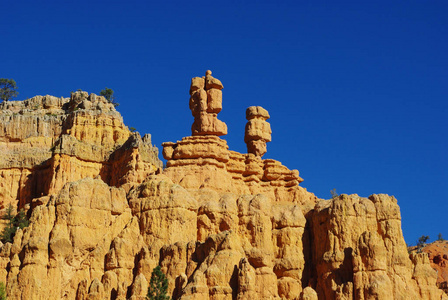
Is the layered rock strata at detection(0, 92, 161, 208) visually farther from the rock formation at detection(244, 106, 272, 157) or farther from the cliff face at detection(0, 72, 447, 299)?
the rock formation at detection(244, 106, 272, 157)

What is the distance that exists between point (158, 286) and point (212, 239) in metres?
5.25

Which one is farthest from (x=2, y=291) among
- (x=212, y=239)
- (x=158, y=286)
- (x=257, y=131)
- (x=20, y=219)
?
(x=257, y=131)

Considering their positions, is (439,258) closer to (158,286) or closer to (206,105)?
(206,105)

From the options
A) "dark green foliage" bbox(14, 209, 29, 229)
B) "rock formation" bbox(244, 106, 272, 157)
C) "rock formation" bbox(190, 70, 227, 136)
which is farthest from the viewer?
"rock formation" bbox(244, 106, 272, 157)

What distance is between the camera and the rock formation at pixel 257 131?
77.4 m

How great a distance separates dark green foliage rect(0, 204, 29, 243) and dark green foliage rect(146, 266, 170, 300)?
57.7ft

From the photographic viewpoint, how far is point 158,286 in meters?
57.4

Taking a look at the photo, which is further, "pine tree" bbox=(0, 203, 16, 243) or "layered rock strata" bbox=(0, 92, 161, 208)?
"layered rock strata" bbox=(0, 92, 161, 208)

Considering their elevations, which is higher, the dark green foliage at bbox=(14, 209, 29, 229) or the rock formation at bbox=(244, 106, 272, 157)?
the rock formation at bbox=(244, 106, 272, 157)

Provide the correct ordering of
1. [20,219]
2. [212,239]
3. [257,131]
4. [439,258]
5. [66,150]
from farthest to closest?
1. [66,150]
2. [439,258]
3. [257,131]
4. [20,219]
5. [212,239]

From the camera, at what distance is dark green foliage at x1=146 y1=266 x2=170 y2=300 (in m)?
56.6

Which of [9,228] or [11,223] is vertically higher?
[11,223]

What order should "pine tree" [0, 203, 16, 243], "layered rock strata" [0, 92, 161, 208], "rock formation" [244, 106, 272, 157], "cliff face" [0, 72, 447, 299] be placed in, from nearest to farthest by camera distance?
"cliff face" [0, 72, 447, 299] → "pine tree" [0, 203, 16, 243] → "rock formation" [244, 106, 272, 157] → "layered rock strata" [0, 92, 161, 208]

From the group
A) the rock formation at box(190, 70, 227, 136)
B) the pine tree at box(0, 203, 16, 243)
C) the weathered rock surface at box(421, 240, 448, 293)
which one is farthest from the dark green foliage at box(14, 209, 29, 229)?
the weathered rock surface at box(421, 240, 448, 293)
